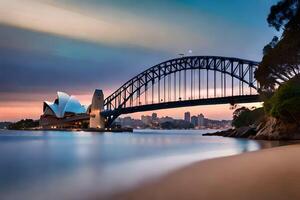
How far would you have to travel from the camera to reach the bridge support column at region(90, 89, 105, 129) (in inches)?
6422

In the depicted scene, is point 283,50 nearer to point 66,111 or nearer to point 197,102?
point 197,102

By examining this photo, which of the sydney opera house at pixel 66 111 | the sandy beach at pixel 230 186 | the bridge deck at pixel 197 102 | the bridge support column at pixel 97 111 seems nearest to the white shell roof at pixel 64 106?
the sydney opera house at pixel 66 111

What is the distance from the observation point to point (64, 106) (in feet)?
610

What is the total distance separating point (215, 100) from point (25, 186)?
95.1 m

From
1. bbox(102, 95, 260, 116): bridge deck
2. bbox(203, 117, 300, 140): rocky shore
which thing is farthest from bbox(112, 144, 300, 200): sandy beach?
bbox(102, 95, 260, 116): bridge deck

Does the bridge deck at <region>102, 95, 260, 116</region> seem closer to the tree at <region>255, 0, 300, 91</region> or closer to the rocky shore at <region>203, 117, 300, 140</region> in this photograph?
the tree at <region>255, 0, 300, 91</region>

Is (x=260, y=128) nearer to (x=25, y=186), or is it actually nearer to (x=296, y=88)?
(x=296, y=88)

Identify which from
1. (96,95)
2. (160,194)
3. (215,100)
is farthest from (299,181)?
(96,95)

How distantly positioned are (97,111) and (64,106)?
27539 millimetres

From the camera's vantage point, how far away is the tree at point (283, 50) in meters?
37.0

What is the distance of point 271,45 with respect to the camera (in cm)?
6900

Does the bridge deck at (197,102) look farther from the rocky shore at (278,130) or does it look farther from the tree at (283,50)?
the rocky shore at (278,130)

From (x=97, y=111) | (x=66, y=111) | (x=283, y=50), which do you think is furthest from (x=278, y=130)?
(x=66, y=111)

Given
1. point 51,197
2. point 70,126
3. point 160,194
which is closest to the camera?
point 160,194
